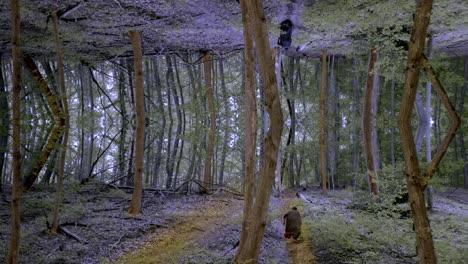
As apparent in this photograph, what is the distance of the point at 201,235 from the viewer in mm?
6379

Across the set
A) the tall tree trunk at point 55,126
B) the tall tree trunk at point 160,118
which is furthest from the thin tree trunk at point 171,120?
the tall tree trunk at point 55,126

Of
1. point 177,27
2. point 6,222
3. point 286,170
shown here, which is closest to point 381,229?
point 177,27

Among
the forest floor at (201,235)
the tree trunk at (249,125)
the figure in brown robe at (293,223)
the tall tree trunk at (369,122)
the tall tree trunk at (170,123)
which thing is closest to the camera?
the tree trunk at (249,125)

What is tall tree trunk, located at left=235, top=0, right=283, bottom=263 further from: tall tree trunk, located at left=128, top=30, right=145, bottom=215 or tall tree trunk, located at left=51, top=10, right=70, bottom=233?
tall tree trunk, located at left=128, top=30, right=145, bottom=215

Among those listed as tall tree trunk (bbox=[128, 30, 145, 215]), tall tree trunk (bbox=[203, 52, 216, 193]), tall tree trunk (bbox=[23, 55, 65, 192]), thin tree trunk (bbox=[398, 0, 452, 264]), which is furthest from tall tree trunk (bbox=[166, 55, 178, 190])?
thin tree trunk (bbox=[398, 0, 452, 264])

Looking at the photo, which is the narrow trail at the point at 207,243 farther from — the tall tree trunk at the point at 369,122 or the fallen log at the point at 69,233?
the tall tree trunk at the point at 369,122

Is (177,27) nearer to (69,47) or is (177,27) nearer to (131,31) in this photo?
(131,31)

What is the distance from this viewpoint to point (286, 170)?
1396 cm

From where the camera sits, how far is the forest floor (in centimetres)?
500

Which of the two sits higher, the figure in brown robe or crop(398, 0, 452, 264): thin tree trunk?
crop(398, 0, 452, 264): thin tree trunk

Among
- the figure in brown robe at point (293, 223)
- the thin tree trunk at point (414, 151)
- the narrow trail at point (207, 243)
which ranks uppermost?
the thin tree trunk at point (414, 151)

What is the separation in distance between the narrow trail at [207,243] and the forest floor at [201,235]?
1 centimetres

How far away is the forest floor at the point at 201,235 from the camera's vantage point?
4996 millimetres

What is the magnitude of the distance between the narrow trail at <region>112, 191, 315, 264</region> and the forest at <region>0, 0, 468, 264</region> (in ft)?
0.12
